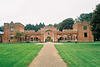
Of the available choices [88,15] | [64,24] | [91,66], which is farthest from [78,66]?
[88,15]

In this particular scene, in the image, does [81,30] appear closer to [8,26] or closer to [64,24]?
[64,24]

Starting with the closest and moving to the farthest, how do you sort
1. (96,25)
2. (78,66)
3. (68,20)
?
(78,66)
(96,25)
(68,20)

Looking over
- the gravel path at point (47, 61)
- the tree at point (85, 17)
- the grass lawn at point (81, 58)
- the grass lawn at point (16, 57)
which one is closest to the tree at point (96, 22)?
the grass lawn at point (81, 58)

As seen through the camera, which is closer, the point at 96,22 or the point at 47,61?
the point at 47,61

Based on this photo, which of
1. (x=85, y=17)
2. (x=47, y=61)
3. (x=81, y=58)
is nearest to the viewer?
(x=47, y=61)

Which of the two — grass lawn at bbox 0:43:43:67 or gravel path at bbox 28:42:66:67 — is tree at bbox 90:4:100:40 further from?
grass lawn at bbox 0:43:43:67

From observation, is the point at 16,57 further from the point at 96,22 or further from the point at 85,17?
the point at 85,17

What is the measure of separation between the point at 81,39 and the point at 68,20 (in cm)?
2523

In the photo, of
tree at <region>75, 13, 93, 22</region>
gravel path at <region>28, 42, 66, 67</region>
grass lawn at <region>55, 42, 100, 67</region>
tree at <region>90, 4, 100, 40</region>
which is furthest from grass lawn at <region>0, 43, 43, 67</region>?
tree at <region>75, 13, 93, 22</region>

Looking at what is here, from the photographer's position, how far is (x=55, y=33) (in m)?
35.7

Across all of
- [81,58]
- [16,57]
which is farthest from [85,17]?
[16,57]

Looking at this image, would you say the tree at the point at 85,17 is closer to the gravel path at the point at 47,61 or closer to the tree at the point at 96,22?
the tree at the point at 96,22

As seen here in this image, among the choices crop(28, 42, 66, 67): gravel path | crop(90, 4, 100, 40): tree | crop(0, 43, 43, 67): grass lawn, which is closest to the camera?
crop(28, 42, 66, 67): gravel path

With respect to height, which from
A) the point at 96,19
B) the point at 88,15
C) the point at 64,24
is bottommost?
the point at 96,19
